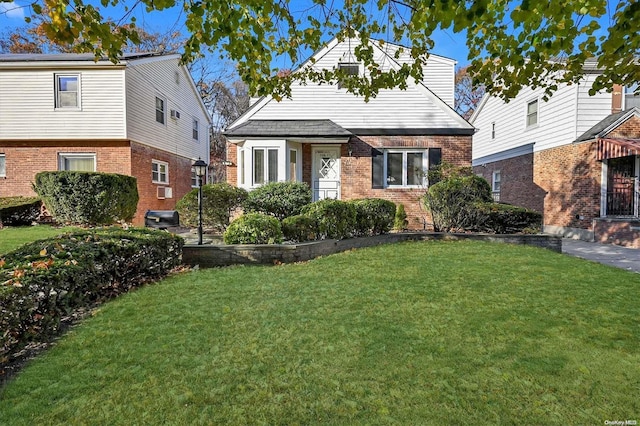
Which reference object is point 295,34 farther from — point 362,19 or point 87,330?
point 87,330

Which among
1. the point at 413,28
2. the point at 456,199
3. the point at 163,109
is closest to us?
the point at 413,28

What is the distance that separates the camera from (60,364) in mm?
2797

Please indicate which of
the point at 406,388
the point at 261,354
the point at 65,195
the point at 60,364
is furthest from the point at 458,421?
the point at 65,195

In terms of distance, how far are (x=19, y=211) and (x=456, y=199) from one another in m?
14.3

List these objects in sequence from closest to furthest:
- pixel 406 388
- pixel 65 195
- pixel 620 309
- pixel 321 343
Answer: pixel 406 388, pixel 321 343, pixel 620 309, pixel 65 195

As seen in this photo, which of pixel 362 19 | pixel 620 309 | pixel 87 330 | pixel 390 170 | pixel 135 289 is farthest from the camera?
pixel 390 170

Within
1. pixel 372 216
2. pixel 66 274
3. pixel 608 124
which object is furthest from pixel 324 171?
pixel 66 274

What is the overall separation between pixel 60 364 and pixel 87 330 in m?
0.71

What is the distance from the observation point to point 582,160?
12.2 metres

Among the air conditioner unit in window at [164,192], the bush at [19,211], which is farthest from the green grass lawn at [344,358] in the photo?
the air conditioner unit in window at [164,192]

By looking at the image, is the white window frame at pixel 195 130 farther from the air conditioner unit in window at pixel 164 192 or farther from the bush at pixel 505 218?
the bush at pixel 505 218

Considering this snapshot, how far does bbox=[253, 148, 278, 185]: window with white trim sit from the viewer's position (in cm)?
1202

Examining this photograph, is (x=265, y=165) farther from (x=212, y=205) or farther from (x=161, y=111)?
(x=161, y=111)

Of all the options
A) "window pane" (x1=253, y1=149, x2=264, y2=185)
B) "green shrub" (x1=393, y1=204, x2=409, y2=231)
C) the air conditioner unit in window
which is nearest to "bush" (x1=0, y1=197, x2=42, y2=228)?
the air conditioner unit in window
